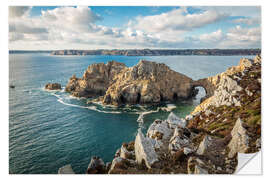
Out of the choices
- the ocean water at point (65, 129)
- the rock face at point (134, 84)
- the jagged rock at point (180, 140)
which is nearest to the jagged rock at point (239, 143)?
the jagged rock at point (180, 140)

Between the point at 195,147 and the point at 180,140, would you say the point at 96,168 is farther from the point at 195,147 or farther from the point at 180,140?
the point at 195,147

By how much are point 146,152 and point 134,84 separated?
30686 mm

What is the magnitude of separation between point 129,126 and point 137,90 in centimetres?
1363

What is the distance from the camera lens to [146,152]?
8312mm

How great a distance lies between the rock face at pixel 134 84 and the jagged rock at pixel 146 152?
27312mm

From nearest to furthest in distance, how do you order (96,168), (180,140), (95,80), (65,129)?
(96,168) → (180,140) → (65,129) → (95,80)

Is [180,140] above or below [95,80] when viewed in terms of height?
below

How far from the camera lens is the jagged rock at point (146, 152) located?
26.5 ft

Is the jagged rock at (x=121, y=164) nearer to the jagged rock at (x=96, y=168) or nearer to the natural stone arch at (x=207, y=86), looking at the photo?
the jagged rock at (x=96, y=168)

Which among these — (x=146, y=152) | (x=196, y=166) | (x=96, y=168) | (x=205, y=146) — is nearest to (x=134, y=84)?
(x=96, y=168)

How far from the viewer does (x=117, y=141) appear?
67.4ft

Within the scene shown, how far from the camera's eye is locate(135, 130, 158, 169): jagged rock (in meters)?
8.07

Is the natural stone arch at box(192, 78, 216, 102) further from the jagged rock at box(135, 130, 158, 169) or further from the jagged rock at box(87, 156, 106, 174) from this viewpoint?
the jagged rock at box(87, 156, 106, 174)
